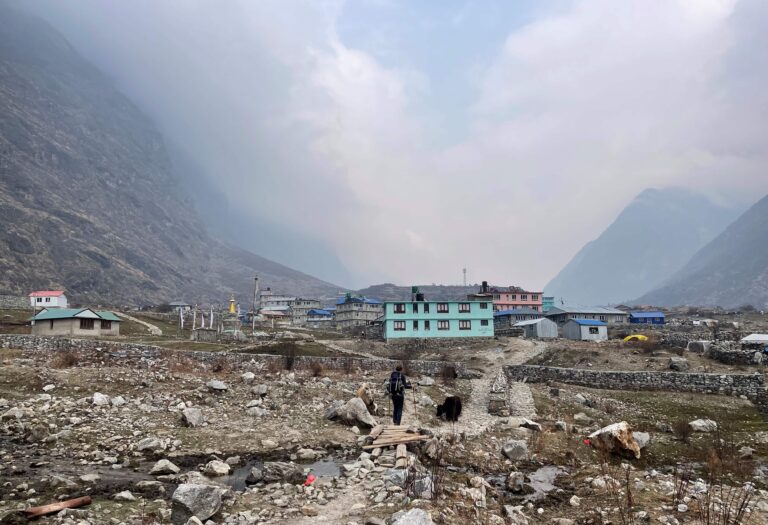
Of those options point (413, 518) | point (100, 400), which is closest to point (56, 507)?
point (413, 518)

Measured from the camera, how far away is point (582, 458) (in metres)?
17.8

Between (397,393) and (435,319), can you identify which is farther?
(435,319)

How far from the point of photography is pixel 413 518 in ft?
30.5

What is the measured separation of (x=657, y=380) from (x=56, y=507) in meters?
42.2

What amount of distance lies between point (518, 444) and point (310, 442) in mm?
7920

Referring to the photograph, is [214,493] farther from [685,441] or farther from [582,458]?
[685,441]

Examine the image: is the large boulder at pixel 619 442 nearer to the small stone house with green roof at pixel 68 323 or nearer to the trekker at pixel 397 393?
the trekker at pixel 397 393

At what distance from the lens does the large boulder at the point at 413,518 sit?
30.2ft

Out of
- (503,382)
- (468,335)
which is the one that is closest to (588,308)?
(468,335)

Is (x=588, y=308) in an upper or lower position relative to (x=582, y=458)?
upper

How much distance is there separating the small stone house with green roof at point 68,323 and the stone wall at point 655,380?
48353 mm

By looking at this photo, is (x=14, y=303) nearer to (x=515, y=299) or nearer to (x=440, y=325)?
(x=440, y=325)

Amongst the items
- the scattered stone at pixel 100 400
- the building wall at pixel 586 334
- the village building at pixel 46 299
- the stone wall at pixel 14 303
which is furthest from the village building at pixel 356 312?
the scattered stone at pixel 100 400

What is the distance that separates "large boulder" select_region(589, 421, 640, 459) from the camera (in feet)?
59.2
